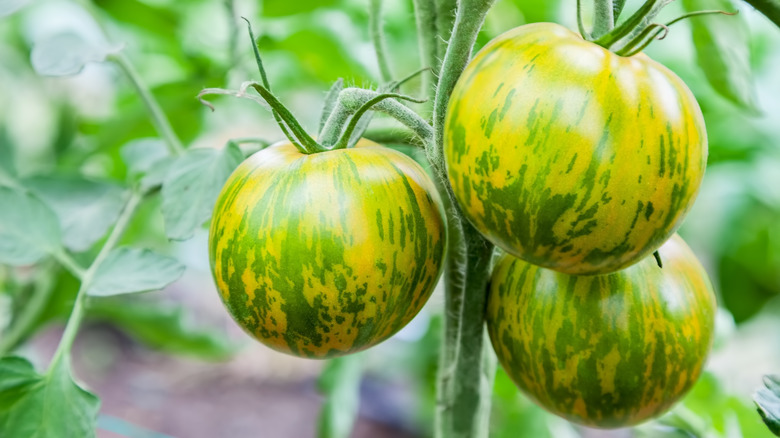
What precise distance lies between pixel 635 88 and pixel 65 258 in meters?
0.45

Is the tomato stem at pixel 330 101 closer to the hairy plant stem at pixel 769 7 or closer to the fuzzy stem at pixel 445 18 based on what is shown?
the fuzzy stem at pixel 445 18

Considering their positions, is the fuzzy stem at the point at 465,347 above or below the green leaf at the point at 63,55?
below

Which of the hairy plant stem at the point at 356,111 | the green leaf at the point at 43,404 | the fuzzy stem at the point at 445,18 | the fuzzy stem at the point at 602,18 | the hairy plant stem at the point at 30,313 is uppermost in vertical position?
the fuzzy stem at the point at 602,18

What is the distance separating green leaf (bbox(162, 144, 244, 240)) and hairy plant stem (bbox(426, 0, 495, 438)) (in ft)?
0.52

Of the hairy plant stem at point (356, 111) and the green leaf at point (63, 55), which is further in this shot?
the green leaf at point (63, 55)

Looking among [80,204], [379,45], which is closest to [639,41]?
[379,45]

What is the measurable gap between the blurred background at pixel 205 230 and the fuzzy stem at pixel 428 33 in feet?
0.47

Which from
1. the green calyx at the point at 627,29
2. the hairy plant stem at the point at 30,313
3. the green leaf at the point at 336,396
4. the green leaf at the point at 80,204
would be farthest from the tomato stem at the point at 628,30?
the hairy plant stem at the point at 30,313

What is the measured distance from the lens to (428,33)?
475 millimetres

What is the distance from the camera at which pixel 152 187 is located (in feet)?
1.96

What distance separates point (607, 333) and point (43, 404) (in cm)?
38

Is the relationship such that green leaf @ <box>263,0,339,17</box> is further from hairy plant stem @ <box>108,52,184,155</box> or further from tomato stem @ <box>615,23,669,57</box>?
tomato stem @ <box>615,23,669,57</box>

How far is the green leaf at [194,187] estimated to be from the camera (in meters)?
0.48

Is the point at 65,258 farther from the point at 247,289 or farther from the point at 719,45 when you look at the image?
the point at 719,45
